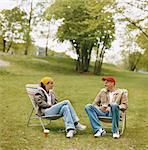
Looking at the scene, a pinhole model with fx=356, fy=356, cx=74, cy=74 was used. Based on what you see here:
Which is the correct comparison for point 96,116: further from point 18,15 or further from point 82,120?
point 18,15

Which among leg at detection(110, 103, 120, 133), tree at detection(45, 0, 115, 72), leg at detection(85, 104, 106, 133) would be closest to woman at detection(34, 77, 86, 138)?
leg at detection(85, 104, 106, 133)

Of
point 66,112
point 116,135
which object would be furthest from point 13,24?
point 116,135

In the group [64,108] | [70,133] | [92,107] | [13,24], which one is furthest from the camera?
[13,24]

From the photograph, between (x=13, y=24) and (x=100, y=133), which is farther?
(x=13, y=24)

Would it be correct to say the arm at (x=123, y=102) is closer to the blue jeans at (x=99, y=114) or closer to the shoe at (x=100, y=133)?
the blue jeans at (x=99, y=114)

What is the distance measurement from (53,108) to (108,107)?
1.19 m

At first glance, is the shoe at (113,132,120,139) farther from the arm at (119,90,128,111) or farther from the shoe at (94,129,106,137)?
the arm at (119,90,128,111)

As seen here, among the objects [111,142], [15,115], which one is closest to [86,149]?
[111,142]

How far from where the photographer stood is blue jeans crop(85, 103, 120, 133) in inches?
292

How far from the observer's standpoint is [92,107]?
768cm

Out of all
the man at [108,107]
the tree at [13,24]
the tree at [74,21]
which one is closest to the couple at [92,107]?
the man at [108,107]

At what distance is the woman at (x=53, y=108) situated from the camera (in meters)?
7.46

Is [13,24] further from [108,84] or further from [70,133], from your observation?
[70,133]

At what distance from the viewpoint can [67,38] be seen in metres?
29.3
